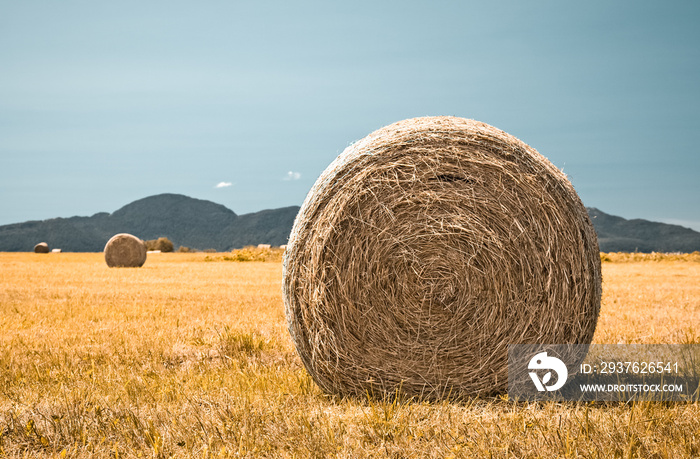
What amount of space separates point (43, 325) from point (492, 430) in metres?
6.83

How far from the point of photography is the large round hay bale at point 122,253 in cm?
2369

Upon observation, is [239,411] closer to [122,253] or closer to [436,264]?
[436,264]

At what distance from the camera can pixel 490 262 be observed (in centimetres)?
439

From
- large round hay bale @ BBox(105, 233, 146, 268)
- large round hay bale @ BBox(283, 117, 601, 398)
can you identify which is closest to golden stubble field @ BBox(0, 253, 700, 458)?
large round hay bale @ BBox(283, 117, 601, 398)

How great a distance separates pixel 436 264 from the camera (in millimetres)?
4395

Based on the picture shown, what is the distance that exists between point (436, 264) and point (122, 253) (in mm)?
21950

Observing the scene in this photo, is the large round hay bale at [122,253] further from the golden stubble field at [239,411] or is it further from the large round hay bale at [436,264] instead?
the large round hay bale at [436,264]

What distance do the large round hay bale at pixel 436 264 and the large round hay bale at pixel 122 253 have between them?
21.2 metres

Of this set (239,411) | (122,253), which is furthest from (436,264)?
(122,253)

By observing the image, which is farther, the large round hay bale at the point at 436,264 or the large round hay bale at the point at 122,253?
the large round hay bale at the point at 122,253

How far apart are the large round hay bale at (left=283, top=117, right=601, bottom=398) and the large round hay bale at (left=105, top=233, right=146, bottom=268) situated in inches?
834

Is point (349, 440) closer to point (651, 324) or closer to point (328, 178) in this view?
point (328, 178)

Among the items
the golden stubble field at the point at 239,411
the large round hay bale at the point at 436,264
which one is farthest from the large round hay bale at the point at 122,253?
the large round hay bale at the point at 436,264

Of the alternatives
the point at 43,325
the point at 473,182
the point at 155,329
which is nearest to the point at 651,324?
the point at 473,182
